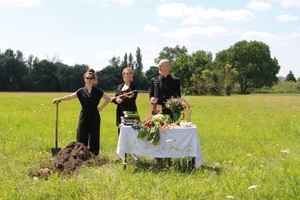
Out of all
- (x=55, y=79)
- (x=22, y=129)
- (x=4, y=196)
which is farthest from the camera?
(x=55, y=79)

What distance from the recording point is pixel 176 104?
8016mm

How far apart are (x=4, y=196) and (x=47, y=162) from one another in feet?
8.31

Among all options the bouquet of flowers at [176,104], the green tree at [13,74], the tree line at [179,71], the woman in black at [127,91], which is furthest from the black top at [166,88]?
the green tree at [13,74]

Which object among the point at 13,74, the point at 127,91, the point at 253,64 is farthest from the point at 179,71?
the point at 127,91

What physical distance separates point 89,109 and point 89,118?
0.68 ft

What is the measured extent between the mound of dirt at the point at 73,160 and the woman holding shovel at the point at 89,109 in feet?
2.83

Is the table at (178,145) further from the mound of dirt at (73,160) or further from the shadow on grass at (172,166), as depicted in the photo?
the mound of dirt at (73,160)

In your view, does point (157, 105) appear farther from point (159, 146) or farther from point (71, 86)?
point (71, 86)

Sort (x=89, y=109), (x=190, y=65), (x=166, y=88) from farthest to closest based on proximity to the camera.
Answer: (x=190, y=65) → (x=89, y=109) → (x=166, y=88)

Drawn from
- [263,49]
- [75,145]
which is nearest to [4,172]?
[75,145]

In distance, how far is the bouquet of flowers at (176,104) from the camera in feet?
26.3

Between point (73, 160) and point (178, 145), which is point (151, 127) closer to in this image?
point (178, 145)

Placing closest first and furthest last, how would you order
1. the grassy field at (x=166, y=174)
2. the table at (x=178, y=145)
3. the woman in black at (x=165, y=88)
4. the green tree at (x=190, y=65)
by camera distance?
the grassy field at (x=166, y=174), the table at (x=178, y=145), the woman in black at (x=165, y=88), the green tree at (x=190, y=65)

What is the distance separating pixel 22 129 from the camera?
42.2ft
